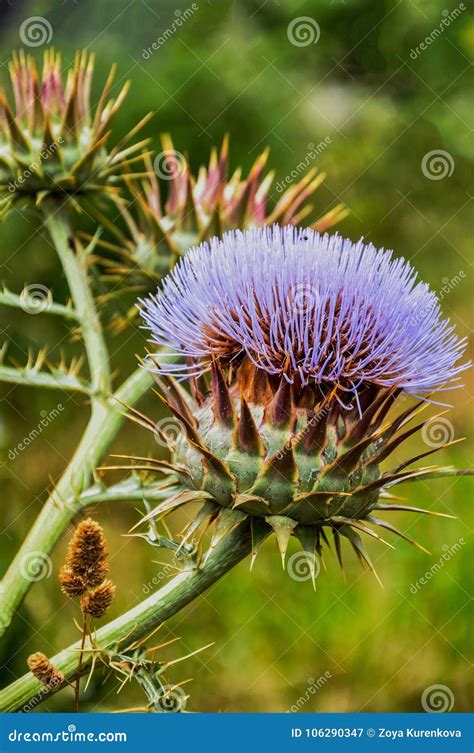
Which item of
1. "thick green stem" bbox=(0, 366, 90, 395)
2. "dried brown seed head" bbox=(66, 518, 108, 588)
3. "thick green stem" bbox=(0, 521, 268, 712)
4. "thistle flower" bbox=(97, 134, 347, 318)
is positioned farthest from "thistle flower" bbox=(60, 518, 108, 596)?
"thistle flower" bbox=(97, 134, 347, 318)

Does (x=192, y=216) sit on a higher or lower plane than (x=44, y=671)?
higher

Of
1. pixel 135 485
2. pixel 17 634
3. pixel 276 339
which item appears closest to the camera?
pixel 276 339

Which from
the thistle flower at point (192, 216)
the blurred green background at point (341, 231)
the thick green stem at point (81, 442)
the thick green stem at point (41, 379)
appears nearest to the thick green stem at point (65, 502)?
the thick green stem at point (81, 442)

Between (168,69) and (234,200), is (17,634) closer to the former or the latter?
(234,200)

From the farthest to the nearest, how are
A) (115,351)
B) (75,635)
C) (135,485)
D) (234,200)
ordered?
(115,351) → (75,635) → (234,200) → (135,485)

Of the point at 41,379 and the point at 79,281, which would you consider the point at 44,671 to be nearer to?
the point at 41,379

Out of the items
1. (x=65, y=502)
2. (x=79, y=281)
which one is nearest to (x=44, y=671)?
(x=65, y=502)

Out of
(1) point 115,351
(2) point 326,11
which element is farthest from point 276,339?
(2) point 326,11
